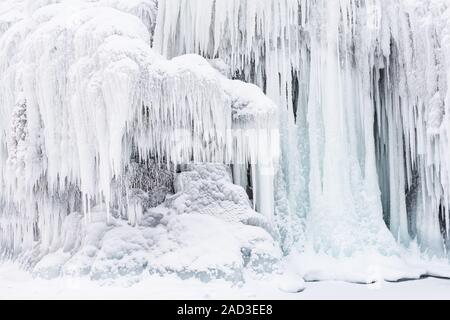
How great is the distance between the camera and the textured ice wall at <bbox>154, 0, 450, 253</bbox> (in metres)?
9.08

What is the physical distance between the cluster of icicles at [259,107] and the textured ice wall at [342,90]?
0.02m

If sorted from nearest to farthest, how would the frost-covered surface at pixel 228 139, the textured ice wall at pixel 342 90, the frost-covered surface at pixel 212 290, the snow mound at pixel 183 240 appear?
the frost-covered surface at pixel 212 290 < the snow mound at pixel 183 240 < the frost-covered surface at pixel 228 139 < the textured ice wall at pixel 342 90

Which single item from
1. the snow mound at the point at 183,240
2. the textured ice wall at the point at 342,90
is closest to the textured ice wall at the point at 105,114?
the snow mound at the point at 183,240

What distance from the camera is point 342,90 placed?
9586 mm

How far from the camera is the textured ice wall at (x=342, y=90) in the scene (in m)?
9.08

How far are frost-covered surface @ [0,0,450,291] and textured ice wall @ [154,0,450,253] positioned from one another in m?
0.03

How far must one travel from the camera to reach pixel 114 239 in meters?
7.81

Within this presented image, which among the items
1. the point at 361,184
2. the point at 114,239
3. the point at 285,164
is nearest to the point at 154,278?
the point at 114,239

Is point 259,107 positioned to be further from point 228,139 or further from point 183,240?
point 183,240

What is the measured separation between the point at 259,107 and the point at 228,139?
694mm

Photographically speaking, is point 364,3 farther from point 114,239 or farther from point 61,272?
point 61,272

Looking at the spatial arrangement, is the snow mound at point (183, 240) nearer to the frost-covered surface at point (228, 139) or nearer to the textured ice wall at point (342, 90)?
the frost-covered surface at point (228, 139)

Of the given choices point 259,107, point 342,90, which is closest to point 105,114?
point 259,107

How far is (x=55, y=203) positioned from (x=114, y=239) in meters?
1.86
